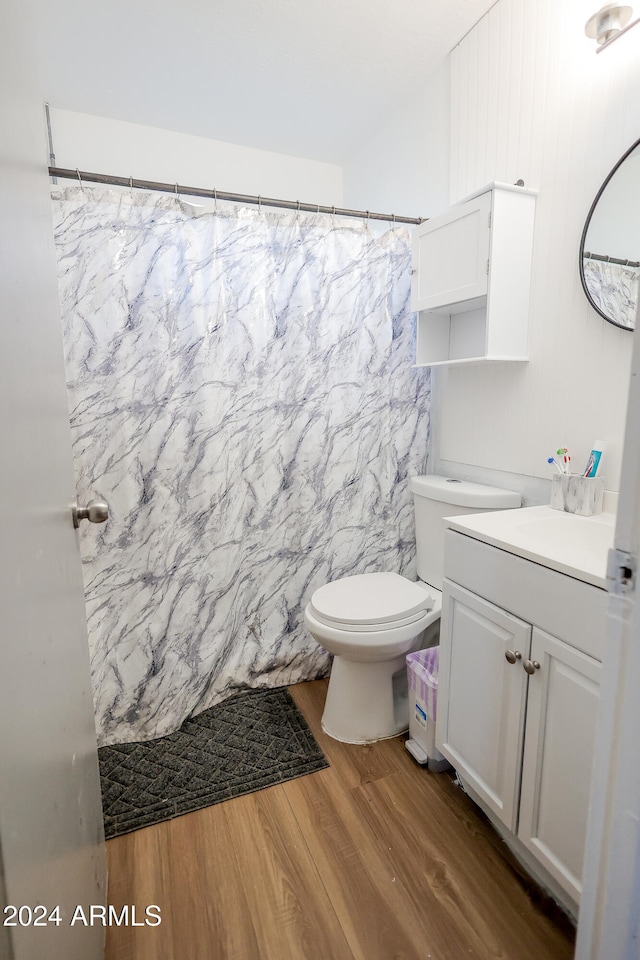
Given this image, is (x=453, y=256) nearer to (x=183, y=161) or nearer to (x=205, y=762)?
(x=183, y=161)

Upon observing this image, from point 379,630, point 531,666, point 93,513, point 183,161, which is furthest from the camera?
A: point 183,161

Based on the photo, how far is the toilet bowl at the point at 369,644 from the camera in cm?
155

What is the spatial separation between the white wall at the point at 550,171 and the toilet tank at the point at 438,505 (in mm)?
111

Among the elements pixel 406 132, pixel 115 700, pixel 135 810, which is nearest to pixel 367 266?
pixel 406 132

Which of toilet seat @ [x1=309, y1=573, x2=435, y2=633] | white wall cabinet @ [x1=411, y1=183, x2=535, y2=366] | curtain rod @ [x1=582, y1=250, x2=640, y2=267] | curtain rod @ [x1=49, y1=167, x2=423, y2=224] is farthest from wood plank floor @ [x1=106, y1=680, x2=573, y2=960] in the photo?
curtain rod @ [x1=49, y1=167, x2=423, y2=224]

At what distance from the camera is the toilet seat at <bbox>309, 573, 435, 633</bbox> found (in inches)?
61.0

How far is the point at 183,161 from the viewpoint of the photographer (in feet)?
7.38

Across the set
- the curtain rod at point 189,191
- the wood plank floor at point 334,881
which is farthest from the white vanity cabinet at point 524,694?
the curtain rod at point 189,191

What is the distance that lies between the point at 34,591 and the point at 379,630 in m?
1.12

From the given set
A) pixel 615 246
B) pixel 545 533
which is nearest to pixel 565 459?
pixel 545 533

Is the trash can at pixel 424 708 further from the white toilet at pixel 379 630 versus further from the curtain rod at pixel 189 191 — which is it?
the curtain rod at pixel 189 191

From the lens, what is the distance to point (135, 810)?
1.40 meters

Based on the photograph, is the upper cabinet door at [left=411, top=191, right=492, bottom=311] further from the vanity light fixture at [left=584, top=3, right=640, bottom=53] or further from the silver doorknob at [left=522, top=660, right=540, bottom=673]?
the silver doorknob at [left=522, top=660, right=540, bottom=673]

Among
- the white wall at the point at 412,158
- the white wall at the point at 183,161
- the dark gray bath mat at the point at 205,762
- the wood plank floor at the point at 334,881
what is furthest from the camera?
the white wall at the point at 183,161
